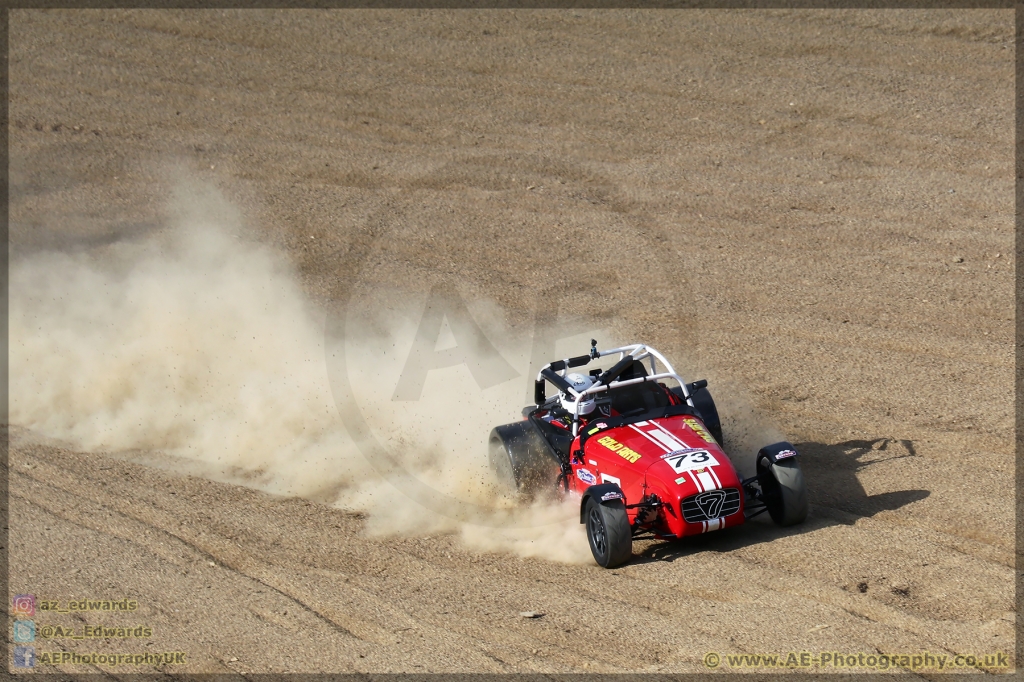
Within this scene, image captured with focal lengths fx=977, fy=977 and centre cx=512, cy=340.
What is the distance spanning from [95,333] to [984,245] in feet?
42.6

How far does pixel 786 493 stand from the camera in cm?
833

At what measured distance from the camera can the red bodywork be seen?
A: 8.01 metres

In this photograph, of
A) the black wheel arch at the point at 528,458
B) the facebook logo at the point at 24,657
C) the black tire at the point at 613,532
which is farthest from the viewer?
the black wheel arch at the point at 528,458

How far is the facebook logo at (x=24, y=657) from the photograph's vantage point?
7.32m

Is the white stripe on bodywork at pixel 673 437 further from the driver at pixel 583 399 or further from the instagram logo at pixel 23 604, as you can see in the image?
the instagram logo at pixel 23 604

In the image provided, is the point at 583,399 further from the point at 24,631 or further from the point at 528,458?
the point at 24,631

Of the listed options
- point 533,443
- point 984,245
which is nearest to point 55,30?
point 533,443

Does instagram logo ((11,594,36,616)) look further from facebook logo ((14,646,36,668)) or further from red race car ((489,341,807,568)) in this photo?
red race car ((489,341,807,568))

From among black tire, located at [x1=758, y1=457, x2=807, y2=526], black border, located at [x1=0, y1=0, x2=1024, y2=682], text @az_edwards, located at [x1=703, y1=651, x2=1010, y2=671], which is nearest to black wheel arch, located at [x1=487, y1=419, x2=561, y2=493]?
black tire, located at [x1=758, y1=457, x2=807, y2=526]

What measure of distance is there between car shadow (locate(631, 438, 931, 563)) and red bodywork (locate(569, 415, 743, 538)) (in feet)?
1.02

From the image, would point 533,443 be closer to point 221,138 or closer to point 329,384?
point 329,384

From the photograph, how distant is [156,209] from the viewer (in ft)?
56.6

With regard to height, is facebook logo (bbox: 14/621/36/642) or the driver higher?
the driver

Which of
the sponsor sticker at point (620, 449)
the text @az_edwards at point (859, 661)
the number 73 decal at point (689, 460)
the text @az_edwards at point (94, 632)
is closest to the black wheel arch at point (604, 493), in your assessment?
the sponsor sticker at point (620, 449)
